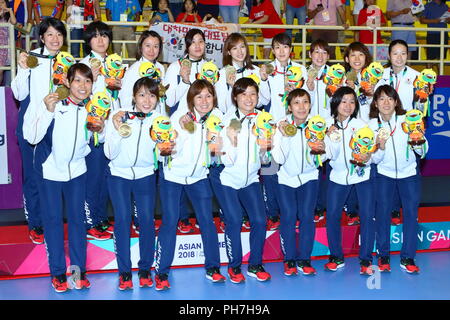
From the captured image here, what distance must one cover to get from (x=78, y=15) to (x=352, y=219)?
4478 millimetres

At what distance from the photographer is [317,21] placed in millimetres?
9258

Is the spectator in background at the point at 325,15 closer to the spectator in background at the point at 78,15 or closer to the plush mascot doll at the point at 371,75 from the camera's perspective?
the spectator in background at the point at 78,15

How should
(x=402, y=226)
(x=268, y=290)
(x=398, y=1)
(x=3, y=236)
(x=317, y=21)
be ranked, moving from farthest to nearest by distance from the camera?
1. (x=398, y=1)
2. (x=317, y=21)
3. (x=402, y=226)
4. (x=3, y=236)
5. (x=268, y=290)

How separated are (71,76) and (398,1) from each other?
262 inches

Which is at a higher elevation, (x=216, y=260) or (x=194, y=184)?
(x=194, y=184)

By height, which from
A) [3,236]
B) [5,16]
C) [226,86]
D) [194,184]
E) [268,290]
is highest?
[5,16]

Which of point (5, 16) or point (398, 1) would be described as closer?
point (5, 16)

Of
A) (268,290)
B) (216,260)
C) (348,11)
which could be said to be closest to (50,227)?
(216,260)

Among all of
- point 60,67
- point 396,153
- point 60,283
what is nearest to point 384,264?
point 396,153

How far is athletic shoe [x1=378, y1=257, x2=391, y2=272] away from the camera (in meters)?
5.55

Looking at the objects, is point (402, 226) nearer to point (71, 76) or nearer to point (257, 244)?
point (257, 244)

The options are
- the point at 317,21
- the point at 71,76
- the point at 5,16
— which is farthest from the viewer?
the point at 317,21

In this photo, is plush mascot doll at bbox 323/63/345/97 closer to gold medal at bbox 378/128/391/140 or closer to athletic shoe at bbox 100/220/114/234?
gold medal at bbox 378/128/391/140

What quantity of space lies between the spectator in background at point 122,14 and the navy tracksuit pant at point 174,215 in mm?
4085
